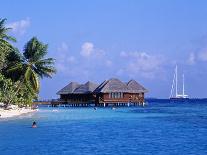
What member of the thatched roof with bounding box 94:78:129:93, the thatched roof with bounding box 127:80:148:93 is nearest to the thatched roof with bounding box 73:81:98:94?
the thatched roof with bounding box 94:78:129:93

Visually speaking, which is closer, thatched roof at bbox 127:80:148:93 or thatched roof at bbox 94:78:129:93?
thatched roof at bbox 94:78:129:93

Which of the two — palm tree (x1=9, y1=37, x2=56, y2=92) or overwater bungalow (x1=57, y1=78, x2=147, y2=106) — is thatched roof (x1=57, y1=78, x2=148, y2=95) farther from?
palm tree (x1=9, y1=37, x2=56, y2=92)

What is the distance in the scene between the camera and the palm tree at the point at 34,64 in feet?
169

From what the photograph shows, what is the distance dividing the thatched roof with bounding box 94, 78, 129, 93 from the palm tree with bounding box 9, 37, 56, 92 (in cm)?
2315

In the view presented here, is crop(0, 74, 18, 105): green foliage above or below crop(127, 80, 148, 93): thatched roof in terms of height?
below

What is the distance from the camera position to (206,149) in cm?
2264

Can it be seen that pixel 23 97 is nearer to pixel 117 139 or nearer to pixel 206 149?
pixel 117 139

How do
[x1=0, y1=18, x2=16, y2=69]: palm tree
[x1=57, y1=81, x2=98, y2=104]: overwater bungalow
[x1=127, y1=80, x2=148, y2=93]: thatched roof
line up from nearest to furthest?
[x1=0, y1=18, x2=16, y2=69]: palm tree → [x1=127, y1=80, x2=148, y2=93]: thatched roof → [x1=57, y1=81, x2=98, y2=104]: overwater bungalow

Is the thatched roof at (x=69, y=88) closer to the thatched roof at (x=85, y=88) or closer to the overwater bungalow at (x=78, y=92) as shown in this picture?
the overwater bungalow at (x=78, y=92)

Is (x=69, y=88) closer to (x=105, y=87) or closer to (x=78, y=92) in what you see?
(x=78, y=92)

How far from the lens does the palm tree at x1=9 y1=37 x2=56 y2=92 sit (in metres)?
51.6

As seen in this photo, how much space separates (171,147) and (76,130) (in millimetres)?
10526

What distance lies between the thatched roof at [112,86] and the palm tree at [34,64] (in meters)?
23.1

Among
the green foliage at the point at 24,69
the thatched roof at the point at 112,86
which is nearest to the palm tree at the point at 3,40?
the green foliage at the point at 24,69
